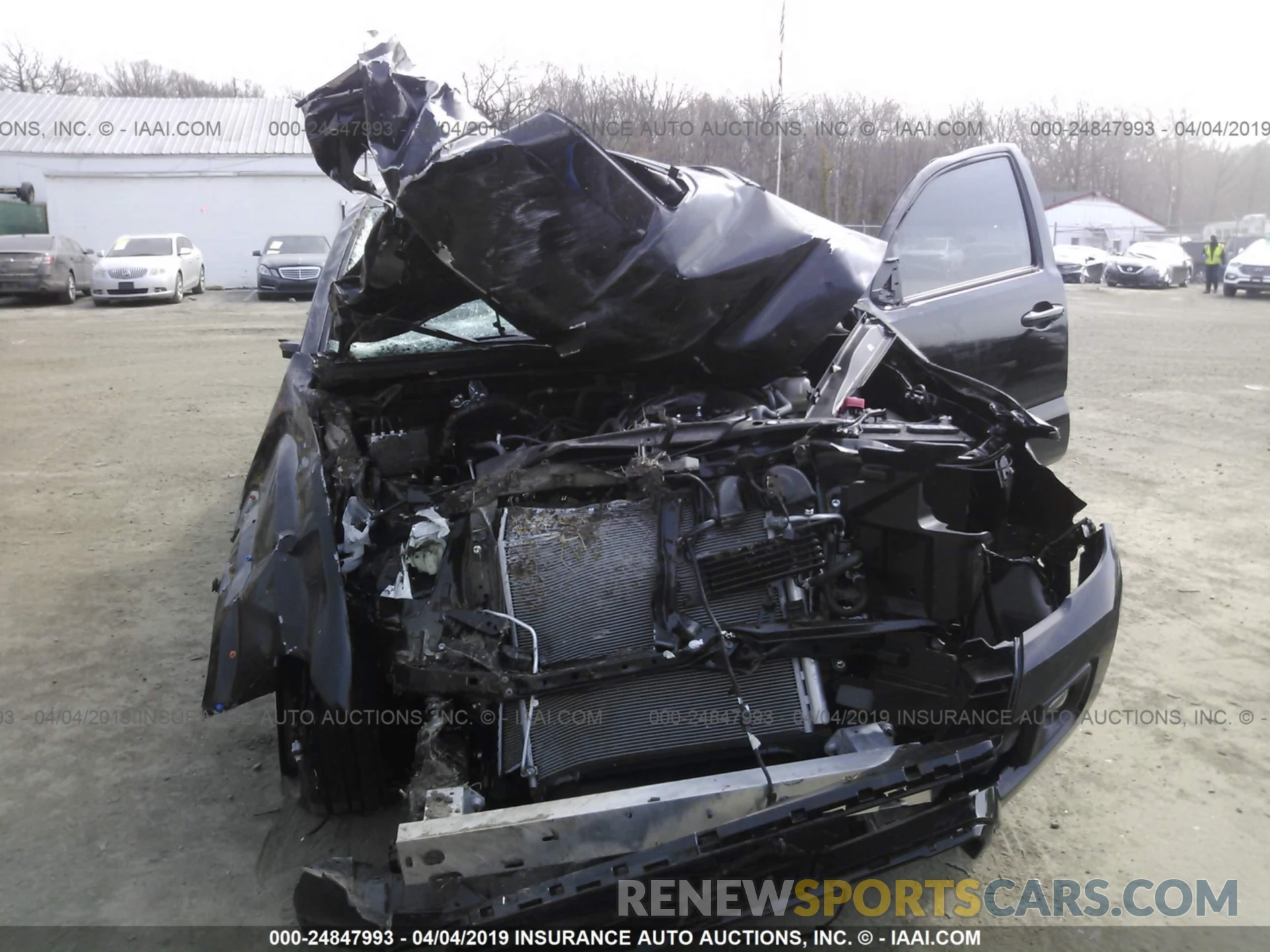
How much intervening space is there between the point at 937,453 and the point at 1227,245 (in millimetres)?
43323

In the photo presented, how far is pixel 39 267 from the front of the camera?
17703mm

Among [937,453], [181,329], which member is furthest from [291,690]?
[181,329]

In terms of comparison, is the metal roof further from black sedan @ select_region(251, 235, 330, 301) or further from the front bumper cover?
the front bumper cover

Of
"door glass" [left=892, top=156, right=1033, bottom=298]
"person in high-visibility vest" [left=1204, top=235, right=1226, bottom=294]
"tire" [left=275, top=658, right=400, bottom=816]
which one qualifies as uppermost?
"door glass" [left=892, top=156, right=1033, bottom=298]

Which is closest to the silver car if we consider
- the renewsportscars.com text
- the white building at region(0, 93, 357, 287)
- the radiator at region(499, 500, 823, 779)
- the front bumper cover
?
the white building at region(0, 93, 357, 287)

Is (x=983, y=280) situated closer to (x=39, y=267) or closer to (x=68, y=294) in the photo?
(x=39, y=267)

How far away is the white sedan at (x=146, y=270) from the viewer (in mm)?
17922

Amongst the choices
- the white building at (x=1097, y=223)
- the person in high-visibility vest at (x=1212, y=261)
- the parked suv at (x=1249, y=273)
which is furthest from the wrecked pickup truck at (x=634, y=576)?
the white building at (x=1097, y=223)

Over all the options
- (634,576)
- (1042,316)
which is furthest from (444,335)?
(1042,316)

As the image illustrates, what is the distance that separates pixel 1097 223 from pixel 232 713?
46.1m

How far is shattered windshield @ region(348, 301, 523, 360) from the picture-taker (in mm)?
3416

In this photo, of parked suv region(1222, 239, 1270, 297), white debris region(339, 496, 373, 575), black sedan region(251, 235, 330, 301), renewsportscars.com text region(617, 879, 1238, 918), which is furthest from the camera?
parked suv region(1222, 239, 1270, 297)

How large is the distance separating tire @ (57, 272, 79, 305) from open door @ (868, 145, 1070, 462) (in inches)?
731

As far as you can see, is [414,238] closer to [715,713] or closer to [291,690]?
[291,690]
